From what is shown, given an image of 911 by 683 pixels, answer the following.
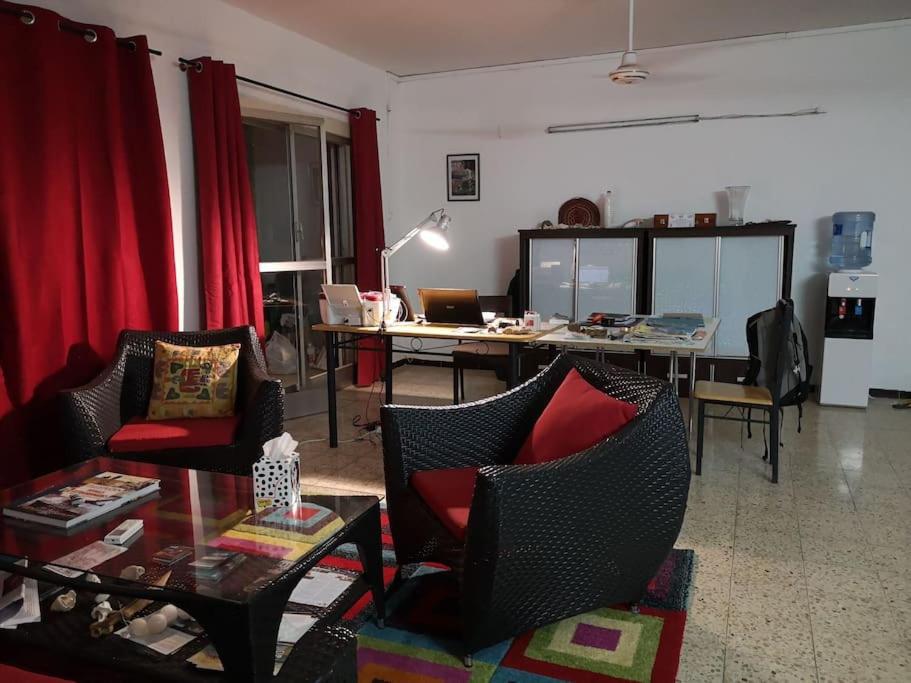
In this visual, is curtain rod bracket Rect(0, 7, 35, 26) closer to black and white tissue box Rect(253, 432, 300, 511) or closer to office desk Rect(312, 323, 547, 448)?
office desk Rect(312, 323, 547, 448)

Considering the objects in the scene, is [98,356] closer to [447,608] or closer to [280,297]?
[280,297]

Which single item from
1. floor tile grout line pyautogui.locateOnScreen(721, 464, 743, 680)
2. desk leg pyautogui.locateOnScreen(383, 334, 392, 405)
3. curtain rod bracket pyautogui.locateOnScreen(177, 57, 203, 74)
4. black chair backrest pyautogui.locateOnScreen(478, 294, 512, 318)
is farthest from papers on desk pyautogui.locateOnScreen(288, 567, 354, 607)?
curtain rod bracket pyautogui.locateOnScreen(177, 57, 203, 74)

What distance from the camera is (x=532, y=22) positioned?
471 centimetres

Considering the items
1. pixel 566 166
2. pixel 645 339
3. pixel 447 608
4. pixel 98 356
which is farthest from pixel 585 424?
pixel 566 166

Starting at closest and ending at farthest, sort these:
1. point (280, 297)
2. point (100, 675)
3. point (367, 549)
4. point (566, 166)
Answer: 1. point (100, 675)
2. point (367, 549)
3. point (280, 297)
4. point (566, 166)

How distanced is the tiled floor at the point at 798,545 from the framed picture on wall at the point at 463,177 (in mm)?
2660

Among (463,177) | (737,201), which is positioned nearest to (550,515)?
(737,201)

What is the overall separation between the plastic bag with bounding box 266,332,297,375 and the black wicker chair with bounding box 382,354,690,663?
9.01 ft

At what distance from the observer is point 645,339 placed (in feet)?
11.4

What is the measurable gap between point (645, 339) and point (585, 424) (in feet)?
4.58

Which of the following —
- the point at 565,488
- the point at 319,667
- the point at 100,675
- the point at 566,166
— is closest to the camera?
the point at 319,667

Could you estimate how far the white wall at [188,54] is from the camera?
366 cm

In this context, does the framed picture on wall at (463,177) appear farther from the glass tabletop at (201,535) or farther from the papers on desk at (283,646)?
the papers on desk at (283,646)

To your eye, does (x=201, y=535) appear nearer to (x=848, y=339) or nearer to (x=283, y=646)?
(x=283, y=646)
